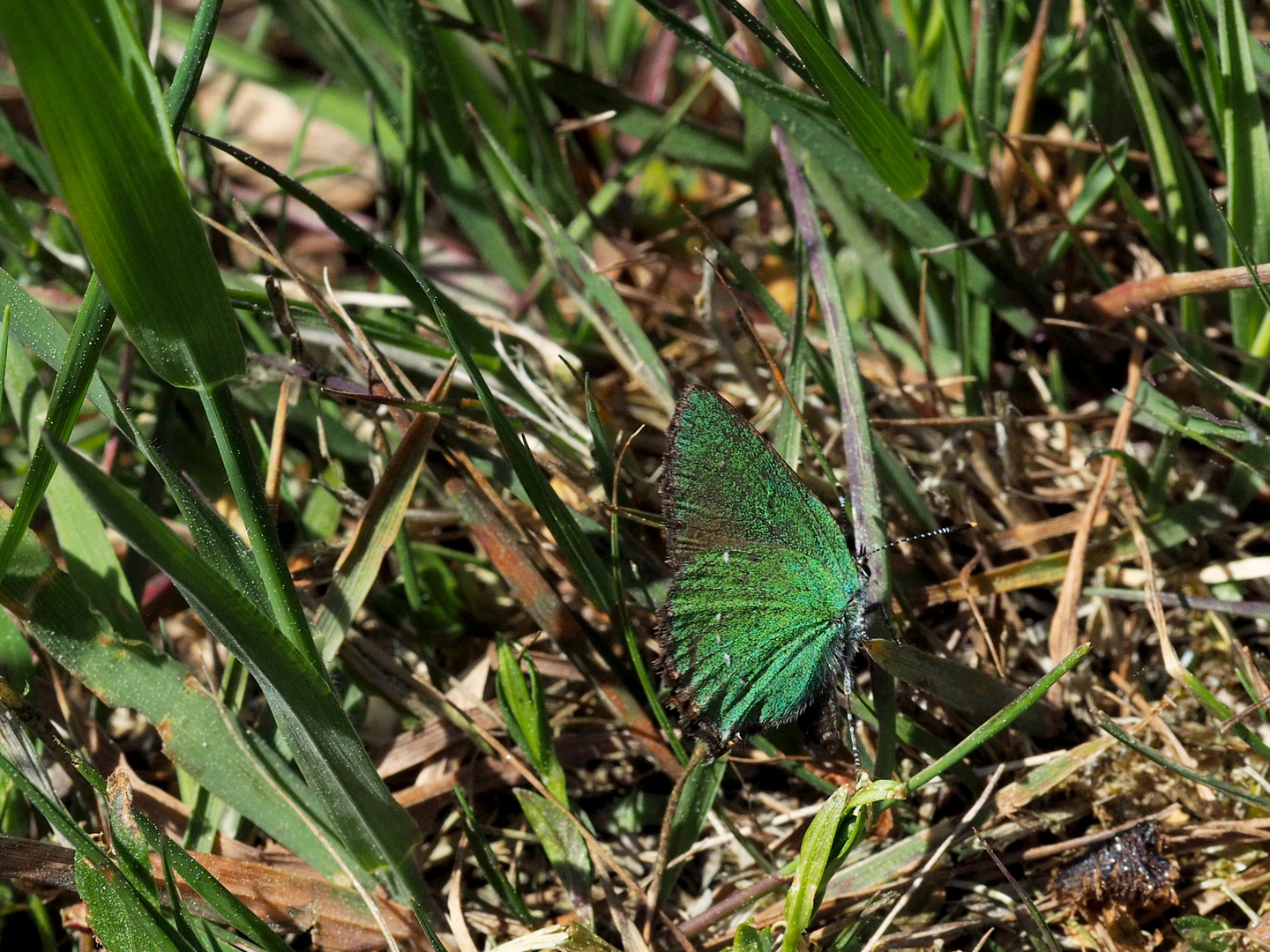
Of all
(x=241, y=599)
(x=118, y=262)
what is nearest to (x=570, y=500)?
(x=241, y=599)

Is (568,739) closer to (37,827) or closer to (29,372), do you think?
(37,827)

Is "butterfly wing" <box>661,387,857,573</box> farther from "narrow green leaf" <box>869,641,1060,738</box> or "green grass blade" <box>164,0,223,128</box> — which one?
"green grass blade" <box>164,0,223,128</box>

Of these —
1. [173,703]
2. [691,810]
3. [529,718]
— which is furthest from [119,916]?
[691,810]

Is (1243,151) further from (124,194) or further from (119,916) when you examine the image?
(119,916)

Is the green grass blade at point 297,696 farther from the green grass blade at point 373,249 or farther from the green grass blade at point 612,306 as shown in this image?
the green grass blade at point 612,306

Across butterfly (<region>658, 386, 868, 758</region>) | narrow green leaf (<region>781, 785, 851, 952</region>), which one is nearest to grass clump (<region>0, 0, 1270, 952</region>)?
narrow green leaf (<region>781, 785, 851, 952</region>)
